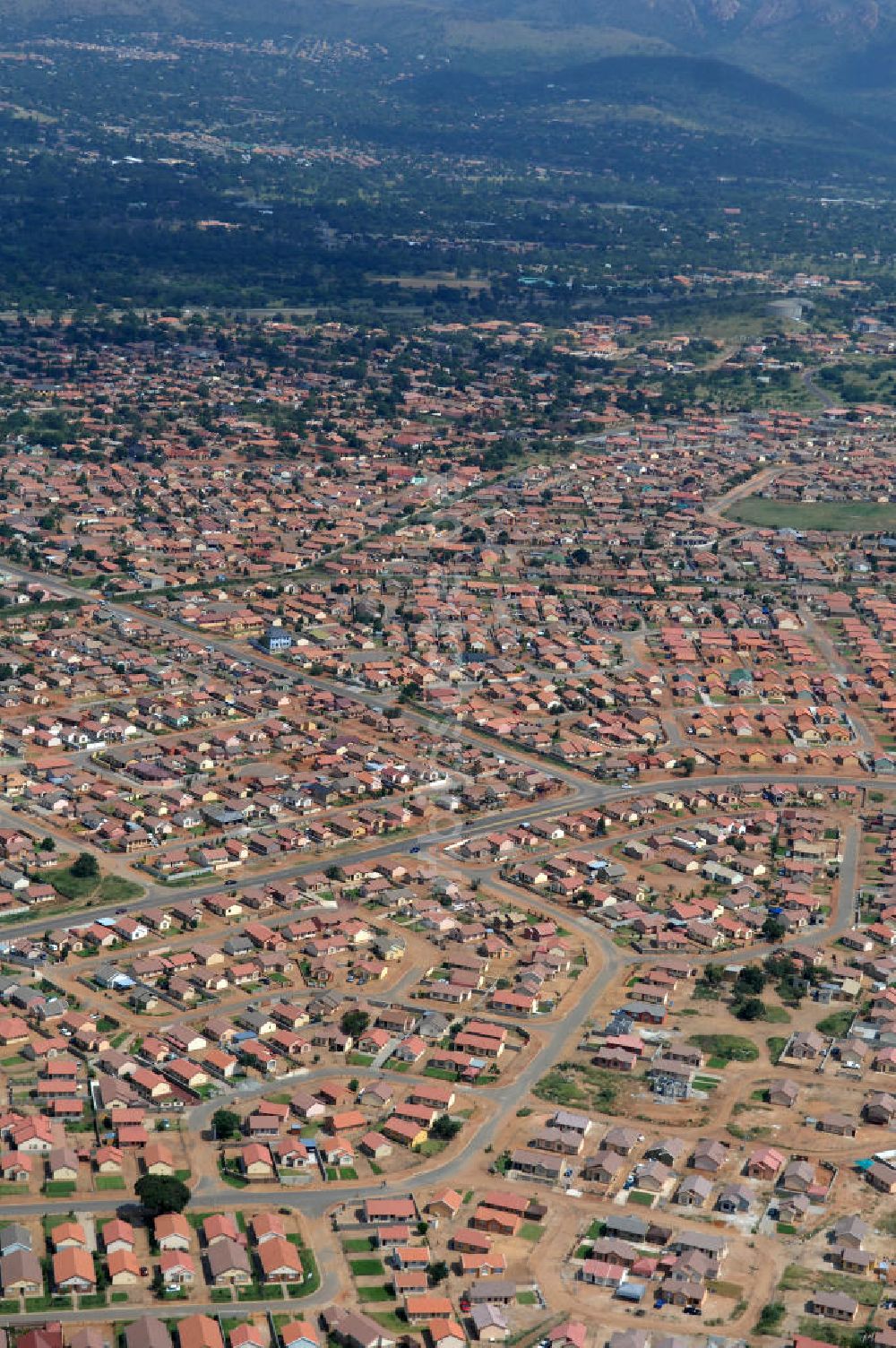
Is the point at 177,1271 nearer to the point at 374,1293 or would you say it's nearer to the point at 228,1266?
the point at 228,1266

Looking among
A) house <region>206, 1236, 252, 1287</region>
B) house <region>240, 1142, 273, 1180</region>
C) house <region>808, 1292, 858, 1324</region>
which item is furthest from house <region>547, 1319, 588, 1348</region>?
house <region>240, 1142, 273, 1180</region>

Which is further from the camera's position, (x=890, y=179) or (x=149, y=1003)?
(x=890, y=179)

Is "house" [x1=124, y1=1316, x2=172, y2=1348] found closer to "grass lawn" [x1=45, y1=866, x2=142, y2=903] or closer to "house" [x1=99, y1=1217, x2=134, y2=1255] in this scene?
"house" [x1=99, y1=1217, x2=134, y2=1255]

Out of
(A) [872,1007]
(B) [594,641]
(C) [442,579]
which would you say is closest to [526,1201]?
(A) [872,1007]

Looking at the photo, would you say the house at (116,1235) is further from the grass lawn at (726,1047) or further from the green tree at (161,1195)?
the grass lawn at (726,1047)

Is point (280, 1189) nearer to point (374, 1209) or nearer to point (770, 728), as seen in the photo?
point (374, 1209)

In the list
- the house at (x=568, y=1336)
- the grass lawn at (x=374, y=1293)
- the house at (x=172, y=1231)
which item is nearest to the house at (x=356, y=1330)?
the grass lawn at (x=374, y=1293)

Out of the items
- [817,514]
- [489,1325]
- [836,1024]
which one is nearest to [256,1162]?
[489,1325]
